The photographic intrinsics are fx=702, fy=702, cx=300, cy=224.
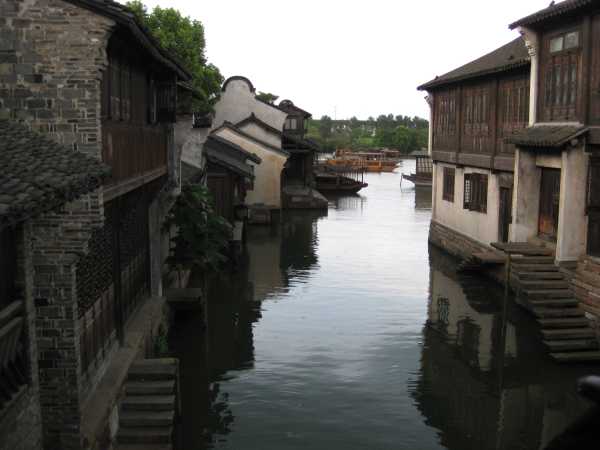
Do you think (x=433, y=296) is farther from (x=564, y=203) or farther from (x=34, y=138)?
(x=34, y=138)

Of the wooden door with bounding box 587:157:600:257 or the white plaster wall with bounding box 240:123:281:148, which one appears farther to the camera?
the white plaster wall with bounding box 240:123:281:148

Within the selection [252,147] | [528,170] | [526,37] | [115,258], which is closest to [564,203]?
[528,170]

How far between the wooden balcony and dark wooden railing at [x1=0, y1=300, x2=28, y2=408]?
3620mm

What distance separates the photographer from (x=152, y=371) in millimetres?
13414

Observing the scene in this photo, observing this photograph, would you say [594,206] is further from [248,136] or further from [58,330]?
[248,136]

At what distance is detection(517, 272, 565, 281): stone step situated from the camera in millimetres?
19922

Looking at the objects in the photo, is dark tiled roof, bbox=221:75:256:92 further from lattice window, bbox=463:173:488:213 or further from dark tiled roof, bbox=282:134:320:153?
lattice window, bbox=463:173:488:213

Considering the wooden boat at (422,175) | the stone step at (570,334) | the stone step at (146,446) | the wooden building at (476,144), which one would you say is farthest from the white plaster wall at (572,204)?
the wooden boat at (422,175)

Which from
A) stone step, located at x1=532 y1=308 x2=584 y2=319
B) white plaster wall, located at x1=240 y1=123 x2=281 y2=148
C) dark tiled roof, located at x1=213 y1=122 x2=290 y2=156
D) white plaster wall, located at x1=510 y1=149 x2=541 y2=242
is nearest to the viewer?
stone step, located at x1=532 y1=308 x2=584 y2=319

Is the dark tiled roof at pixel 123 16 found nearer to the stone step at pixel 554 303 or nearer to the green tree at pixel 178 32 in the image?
the stone step at pixel 554 303

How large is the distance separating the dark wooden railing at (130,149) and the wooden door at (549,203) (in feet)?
40.7

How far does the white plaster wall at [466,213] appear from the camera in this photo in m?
28.0

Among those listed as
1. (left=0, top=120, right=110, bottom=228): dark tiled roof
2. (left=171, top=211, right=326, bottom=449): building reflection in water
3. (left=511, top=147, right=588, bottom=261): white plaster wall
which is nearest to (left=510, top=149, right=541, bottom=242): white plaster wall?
(left=511, top=147, right=588, bottom=261): white plaster wall

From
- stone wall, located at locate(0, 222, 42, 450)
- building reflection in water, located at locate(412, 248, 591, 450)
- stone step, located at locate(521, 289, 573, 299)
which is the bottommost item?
building reflection in water, located at locate(412, 248, 591, 450)
